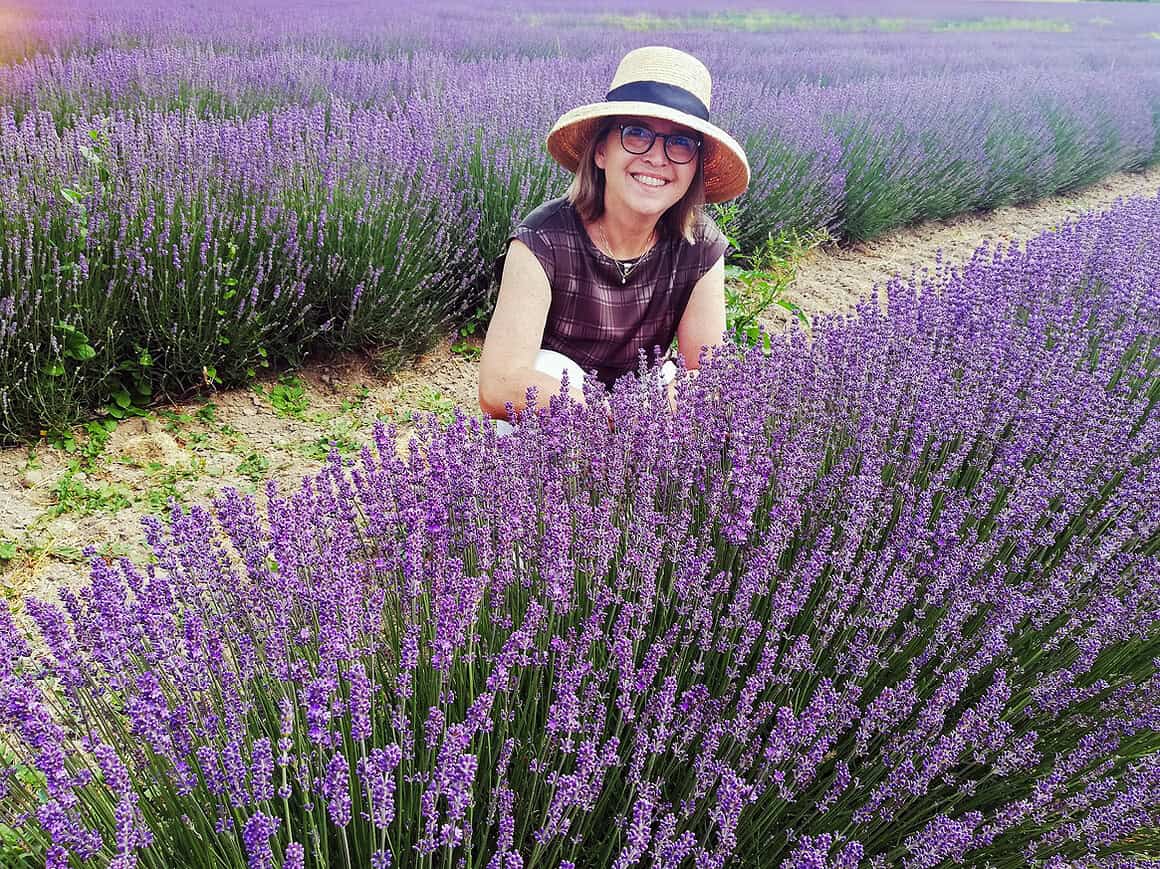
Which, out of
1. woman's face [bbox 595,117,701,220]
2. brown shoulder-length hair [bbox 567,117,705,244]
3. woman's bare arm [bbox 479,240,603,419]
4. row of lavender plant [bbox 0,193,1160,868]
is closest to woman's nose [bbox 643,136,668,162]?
woman's face [bbox 595,117,701,220]

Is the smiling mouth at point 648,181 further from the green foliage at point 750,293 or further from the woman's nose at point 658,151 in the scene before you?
the green foliage at point 750,293

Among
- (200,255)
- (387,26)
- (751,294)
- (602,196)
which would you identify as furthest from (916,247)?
(387,26)

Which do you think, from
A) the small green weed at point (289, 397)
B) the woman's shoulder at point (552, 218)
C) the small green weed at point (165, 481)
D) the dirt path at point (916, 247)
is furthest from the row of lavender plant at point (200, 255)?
the dirt path at point (916, 247)

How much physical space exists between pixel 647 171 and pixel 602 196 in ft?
0.76

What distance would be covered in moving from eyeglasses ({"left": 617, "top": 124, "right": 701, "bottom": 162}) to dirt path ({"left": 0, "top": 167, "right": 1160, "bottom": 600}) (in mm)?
1678

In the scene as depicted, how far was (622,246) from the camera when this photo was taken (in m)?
2.41

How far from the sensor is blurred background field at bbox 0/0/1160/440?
10.0 ft

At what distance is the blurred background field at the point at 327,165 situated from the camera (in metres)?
3.05

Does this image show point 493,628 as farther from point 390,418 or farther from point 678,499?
point 390,418

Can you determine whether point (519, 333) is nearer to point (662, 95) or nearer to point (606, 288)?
point (606, 288)

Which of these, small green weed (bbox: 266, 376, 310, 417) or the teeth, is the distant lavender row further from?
the teeth

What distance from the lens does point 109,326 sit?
9.87 feet

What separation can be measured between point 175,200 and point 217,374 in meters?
0.75

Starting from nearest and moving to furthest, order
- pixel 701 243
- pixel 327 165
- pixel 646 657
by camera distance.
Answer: pixel 646 657, pixel 701 243, pixel 327 165
